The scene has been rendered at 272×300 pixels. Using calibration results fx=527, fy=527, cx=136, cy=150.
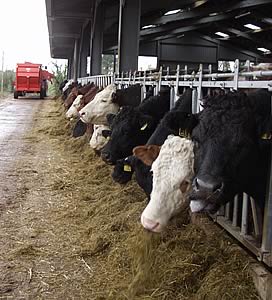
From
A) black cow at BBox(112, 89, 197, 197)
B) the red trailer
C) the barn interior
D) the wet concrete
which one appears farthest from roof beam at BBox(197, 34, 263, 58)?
black cow at BBox(112, 89, 197, 197)

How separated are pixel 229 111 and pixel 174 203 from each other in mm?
857

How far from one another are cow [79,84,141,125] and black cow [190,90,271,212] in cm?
486

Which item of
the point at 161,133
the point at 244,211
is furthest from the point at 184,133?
the point at 161,133

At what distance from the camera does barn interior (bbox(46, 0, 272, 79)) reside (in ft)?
40.2

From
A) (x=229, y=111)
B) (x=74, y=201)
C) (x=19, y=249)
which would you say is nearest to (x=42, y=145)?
(x=74, y=201)

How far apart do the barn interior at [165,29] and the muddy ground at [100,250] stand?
16.9ft

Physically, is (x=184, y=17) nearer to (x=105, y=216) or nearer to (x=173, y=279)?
(x=105, y=216)

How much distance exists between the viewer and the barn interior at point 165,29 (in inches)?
483

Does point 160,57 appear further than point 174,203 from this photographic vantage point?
Yes

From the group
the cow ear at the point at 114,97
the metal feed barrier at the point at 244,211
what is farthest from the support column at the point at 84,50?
the metal feed barrier at the point at 244,211

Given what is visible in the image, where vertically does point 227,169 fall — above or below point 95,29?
below

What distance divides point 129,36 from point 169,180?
28.7ft

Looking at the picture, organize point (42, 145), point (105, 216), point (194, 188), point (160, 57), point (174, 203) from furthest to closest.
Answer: point (160, 57)
point (42, 145)
point (105, 216)
point (174, 203)
point (194, 188)

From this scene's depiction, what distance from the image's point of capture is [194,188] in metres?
3.17
